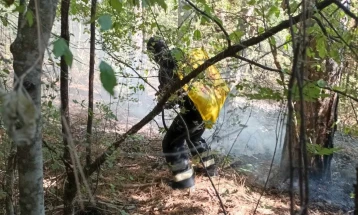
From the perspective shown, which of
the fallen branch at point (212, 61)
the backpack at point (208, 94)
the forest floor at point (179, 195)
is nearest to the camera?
the fallen branch at point (212, 61)

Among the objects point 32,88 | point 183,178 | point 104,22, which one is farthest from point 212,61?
point 183,178

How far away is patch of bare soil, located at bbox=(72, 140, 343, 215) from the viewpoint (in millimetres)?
4246

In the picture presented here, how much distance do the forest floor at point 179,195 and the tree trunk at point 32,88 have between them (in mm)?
1776

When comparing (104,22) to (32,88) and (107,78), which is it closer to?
(107,78)

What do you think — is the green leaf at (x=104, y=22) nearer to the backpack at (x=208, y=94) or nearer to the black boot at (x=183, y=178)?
the backpack at (x=208, y=94)

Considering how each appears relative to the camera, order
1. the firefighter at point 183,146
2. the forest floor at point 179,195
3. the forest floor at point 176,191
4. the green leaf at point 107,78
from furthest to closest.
Answer: 1. the firefighter at point 183,146
2. the forest floor at point 179,195
3. the forest floor at point 176,191
4. the green leaf at point 107,78

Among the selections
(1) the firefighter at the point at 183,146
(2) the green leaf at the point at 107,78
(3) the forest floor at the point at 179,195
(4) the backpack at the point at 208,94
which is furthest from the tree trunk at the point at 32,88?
(1) the firefighter at the point at 183,146

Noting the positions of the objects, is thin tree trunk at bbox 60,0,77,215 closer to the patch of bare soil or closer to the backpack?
the patch of bare soil

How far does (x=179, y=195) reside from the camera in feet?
15.1

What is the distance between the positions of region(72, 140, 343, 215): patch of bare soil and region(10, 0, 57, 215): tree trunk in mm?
1892

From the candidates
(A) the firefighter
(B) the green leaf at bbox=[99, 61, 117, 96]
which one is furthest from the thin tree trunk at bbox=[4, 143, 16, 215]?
(B) the green leaf at bbox=[99, 61, 117, 96]

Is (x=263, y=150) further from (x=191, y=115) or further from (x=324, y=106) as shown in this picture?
(x=191, y=115)

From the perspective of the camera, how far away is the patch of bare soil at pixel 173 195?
4.25 metres

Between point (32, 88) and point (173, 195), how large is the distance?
10.0 ft
